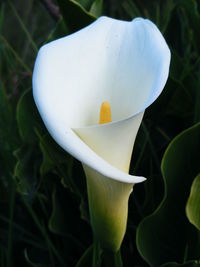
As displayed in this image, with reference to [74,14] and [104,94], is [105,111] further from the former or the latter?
[74,14]

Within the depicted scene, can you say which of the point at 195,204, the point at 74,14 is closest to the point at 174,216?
the point at 195,204

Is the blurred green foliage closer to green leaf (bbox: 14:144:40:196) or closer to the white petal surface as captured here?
green leaf (bbox: 14:144:40:196)

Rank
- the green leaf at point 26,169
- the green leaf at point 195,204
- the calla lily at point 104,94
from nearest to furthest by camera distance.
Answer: the calla lily at point 104,94 < the green leaf at point 195,204 < the green leaf at point 26,169

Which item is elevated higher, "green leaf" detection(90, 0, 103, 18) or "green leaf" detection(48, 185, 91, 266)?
"green leaf" detection(90, 0, 103, 18)

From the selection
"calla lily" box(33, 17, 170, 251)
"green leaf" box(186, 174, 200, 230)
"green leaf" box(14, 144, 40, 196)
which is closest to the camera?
"calla lily" box(33, 17, 170, 251)

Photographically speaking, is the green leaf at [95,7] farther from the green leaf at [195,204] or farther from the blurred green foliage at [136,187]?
the green leaf at [195,204]

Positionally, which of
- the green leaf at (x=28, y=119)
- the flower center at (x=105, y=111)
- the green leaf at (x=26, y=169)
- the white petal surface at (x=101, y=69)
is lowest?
the green leaf at (x=26, y=169)

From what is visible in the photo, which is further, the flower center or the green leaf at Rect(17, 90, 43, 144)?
the green leaf at Rect(17, 90, 43, 144)

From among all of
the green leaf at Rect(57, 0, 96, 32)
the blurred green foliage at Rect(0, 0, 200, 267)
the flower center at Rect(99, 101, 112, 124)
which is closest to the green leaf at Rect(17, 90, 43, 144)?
the blurred green foliage at Rect(0, 0, 200, 267)

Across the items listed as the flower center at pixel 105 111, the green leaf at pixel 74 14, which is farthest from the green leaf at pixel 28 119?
the flower center at pixel 105 111
